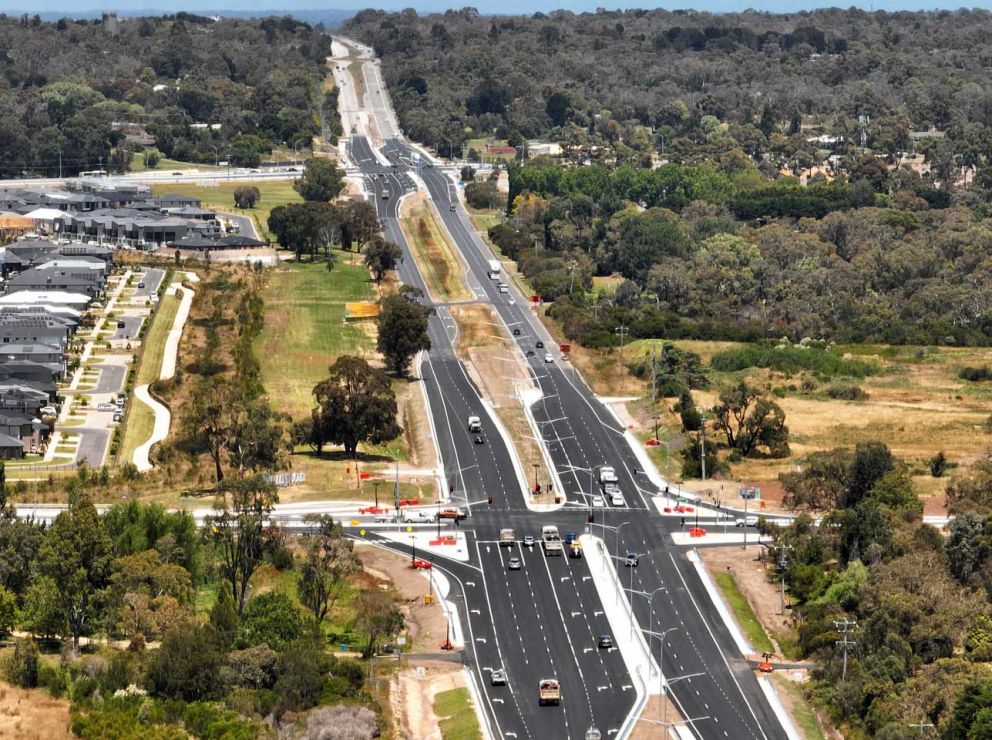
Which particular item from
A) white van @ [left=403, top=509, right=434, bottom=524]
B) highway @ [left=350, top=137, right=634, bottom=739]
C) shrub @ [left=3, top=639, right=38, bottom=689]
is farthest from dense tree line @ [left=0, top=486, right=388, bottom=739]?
white van @ [left=403, top=509, right=434, bottom=524]

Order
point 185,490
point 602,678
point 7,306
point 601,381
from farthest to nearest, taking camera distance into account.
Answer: point 7,306 < point 601,381 < point 185,490 < point 602,678

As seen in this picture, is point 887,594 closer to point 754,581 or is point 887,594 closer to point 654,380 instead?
point 754,581

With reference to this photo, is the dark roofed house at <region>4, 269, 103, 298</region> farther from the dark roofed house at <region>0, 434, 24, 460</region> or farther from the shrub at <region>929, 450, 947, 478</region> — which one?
the shrub at <region>929, 450, 947, 478</region>

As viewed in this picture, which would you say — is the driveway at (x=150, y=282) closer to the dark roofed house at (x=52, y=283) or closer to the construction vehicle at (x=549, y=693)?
the dark roofed house at (x=52, y=283)

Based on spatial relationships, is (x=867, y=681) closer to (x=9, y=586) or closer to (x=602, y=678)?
(x=602, y=678)

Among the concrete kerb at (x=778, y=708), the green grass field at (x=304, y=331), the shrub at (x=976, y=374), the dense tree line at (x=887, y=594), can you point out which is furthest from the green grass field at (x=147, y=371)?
the shrub at (x=976, y=374)

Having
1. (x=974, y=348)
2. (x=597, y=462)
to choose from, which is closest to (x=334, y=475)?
(x=597, y=462)

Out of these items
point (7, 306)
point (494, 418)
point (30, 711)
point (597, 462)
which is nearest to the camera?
point (30, 711)

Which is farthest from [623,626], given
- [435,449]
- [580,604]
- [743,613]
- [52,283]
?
[52,283]
